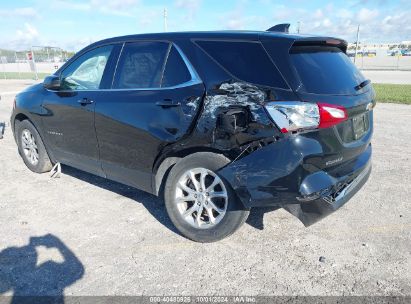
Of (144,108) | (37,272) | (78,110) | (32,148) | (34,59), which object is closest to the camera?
(37,272)

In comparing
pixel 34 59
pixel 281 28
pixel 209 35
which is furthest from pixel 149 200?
pixel 34 59

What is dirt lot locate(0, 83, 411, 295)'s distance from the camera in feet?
9.04

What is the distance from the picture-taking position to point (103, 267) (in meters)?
3.00

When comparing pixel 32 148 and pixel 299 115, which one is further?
pixel 32 148

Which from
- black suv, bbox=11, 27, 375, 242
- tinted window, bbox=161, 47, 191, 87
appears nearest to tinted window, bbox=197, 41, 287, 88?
black suv, bbox=11, 27, 375, 242

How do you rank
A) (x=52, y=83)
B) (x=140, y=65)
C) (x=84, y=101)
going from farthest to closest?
(x=52, y=83) < (x=84, y=101) < (x=140, y=65)

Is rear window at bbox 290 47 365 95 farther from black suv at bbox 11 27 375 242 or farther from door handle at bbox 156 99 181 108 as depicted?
door handle at bbox 156 99 181 108

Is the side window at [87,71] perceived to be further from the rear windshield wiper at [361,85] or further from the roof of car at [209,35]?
the rear windshield wiper at [361,85]

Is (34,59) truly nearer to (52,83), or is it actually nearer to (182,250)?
(52,83)

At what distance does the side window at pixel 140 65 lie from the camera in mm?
3537

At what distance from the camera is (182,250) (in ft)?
10.7

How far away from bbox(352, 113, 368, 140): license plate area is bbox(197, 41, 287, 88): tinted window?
2.52 ft

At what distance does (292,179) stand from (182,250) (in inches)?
46.7

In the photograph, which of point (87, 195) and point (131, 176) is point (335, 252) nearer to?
point (131, 176)
